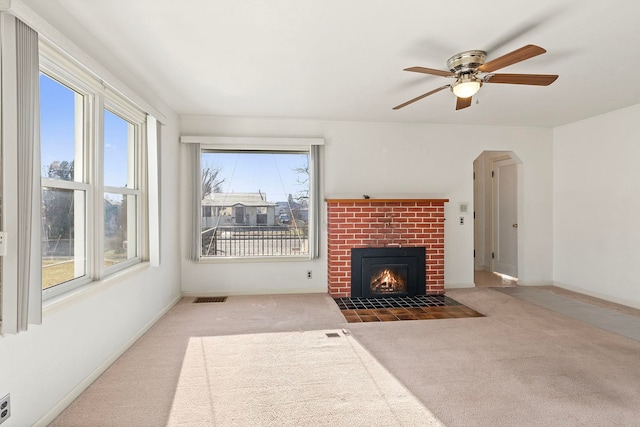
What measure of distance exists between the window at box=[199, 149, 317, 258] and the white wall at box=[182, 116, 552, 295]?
0.23 meters

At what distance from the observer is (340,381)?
2.27m

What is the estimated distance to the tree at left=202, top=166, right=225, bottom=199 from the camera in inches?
177

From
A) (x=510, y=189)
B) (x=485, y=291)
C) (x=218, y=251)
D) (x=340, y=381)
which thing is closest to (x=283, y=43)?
(x=340, y=381)

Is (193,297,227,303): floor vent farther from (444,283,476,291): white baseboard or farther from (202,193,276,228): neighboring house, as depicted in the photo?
(444,283,476,291): white baseboard

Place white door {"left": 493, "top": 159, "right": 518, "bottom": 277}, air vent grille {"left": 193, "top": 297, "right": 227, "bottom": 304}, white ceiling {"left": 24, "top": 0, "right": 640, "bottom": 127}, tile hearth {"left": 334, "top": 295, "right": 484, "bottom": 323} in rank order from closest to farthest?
white ceiling {"left": 24, "top": 0, "right": 640, "bottom": 127}
tile hearth {"left": 334, "top": 295, "right": 484, "bottom": 323}
air vent grille {"left": 193, "top": 297, "right": 227, "bottom": 304}
white door {"left": 493, "top": 159, "right": 518, "bottom": 277}

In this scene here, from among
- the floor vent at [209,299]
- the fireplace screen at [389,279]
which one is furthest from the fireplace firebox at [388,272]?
the floor vent at [209,299]

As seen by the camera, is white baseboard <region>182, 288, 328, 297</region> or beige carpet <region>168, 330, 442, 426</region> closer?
beige carpet <region>168, 330, 442, 426</region>

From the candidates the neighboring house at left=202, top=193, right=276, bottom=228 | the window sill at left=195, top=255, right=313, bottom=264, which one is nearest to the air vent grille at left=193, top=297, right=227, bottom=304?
the window sill at left=195, top=255, right=313, bottom=264

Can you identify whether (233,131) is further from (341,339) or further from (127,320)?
(341,339)

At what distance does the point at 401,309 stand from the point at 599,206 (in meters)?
3.02

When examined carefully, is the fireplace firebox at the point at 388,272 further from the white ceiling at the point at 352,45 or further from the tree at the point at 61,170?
the tree at the point at 61,170

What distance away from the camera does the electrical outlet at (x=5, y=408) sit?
1.54m

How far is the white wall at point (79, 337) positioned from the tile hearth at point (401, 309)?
2069 mm

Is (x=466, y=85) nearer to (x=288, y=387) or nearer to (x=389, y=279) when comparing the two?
(x=288, y=387)
